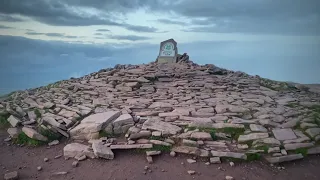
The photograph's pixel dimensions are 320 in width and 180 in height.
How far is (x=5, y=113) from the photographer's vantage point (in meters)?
10.5

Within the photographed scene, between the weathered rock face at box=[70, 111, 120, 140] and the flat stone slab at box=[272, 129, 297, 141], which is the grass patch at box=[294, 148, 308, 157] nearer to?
the flat stone slab at box=[272, 129, 297, 141]

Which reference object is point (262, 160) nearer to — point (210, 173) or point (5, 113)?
point (210, 173)

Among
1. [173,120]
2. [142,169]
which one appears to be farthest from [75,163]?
[173,120]

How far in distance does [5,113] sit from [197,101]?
796cm

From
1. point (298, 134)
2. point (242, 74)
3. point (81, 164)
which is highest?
point (242, 74)

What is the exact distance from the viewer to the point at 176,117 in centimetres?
972

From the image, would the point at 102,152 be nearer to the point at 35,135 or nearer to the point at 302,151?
the point at 35,135

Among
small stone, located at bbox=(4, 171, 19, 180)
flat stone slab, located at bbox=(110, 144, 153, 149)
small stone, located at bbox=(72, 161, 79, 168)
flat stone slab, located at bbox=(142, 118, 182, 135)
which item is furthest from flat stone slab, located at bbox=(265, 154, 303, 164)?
small stone, located at bbox=(4, 171, 19, 180)

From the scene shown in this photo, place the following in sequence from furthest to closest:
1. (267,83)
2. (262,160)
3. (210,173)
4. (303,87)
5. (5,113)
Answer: (267,83)
(303,87)
(5,113)
(262,160)
(210,173)

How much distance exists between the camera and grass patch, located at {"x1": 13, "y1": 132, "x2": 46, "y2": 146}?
8.54 m

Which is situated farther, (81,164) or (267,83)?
(267,83)

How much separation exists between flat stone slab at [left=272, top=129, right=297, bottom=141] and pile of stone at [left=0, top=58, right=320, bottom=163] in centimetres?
3

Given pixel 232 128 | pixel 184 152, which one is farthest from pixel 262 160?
pixel 184 152

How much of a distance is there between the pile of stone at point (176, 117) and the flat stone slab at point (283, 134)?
0.10ft
